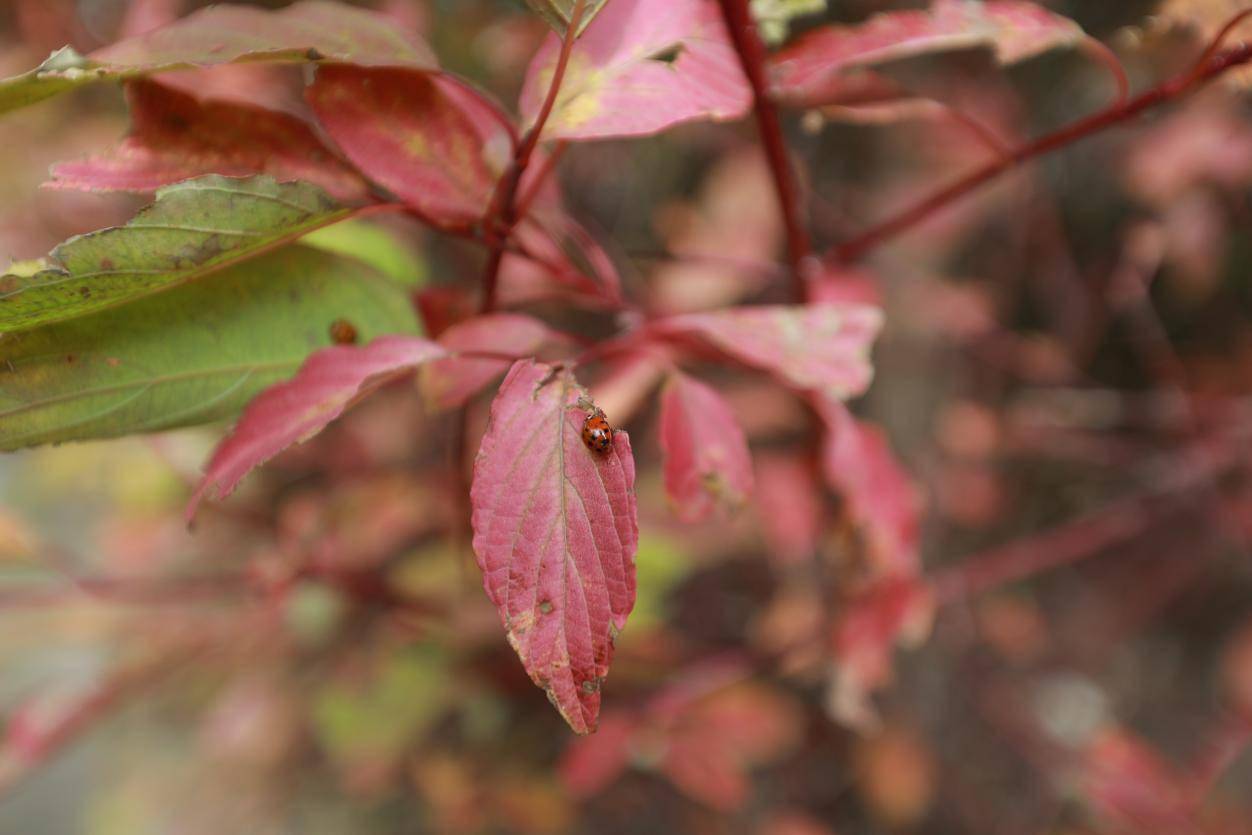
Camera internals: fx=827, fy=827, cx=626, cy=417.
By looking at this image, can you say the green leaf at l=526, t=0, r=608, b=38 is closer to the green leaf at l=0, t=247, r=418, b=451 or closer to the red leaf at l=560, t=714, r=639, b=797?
the green leaf at l=0, t=247, r=418, b=451

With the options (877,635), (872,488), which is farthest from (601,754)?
(872,488)

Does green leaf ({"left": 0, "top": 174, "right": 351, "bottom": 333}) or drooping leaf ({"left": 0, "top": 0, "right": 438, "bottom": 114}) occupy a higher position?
drooping leaf ({"left": 0, "top": 0, "right": 438, "bottom": 114})

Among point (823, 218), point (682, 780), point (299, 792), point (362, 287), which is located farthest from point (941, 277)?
point (299, 792)

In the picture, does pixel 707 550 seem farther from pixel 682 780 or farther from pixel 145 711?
pixel 145 711

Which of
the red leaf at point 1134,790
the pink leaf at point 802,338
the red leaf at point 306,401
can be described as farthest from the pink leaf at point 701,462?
the red leaf at point 1134,790

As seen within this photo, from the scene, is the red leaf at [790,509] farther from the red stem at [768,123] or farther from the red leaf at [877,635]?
the red stem at [768,123]

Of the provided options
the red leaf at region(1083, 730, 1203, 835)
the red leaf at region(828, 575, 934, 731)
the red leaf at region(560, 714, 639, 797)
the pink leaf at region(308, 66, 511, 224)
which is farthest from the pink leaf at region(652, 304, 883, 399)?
the red leaf at region(1083, 730, 1203, 835)

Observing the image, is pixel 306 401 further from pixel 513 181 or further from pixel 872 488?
pixel 872 488
